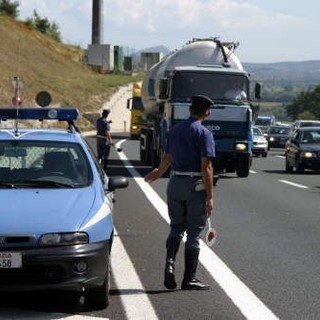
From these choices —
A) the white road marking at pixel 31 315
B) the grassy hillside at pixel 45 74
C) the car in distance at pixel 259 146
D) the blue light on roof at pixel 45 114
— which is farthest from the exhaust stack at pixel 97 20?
the white road marking at pixel 31 315

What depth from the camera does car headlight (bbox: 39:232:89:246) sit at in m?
6.41

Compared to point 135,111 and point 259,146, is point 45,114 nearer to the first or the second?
point 259,146

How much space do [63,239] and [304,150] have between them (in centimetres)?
2126

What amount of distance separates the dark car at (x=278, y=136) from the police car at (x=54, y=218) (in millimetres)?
47034

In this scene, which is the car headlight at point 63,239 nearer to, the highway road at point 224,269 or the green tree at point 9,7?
the highway road at point 224,269

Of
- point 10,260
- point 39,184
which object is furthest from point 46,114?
point 10,260

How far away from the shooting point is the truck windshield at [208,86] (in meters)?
21.8

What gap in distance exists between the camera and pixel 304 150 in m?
27.0

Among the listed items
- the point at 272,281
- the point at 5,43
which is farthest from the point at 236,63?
the point at 5,43

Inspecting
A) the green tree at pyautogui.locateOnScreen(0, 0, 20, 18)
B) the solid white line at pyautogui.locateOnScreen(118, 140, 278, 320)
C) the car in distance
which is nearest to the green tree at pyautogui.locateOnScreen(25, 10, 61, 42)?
the green tree at pyautogui.locateOnScreen(0, 0, 20, 18)

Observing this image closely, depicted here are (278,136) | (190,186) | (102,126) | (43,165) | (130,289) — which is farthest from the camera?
(278,136)

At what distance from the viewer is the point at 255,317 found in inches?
266

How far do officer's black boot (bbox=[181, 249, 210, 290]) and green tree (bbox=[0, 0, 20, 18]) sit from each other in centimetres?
9952

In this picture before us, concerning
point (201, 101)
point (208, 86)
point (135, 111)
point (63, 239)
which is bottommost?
point (135, 111)
